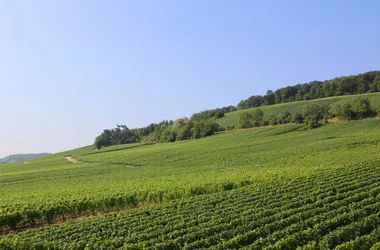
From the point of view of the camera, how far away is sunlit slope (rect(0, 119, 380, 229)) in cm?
2694

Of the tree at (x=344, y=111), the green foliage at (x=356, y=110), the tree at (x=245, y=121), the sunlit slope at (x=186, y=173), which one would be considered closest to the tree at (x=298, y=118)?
the sunlit slope at (x=186, y=173)

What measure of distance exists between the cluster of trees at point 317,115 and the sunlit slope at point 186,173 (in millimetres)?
6115

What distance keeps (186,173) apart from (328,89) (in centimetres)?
13790

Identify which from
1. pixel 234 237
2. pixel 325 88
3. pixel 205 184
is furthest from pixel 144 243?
pixel 325 88

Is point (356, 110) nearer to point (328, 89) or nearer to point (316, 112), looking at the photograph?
point (316, 112)

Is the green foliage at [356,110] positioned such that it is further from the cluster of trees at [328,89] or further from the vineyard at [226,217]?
the cluster of trees at [328,89]

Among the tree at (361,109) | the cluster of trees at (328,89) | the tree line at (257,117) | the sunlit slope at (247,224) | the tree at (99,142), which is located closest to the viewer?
the sunlit slope at (247,224)

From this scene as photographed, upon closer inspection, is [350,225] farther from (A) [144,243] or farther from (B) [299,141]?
(B) [299,141]

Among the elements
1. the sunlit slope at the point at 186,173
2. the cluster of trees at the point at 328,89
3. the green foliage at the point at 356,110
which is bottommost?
the sunlit slope at the point at 186,173

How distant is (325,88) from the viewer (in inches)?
6280

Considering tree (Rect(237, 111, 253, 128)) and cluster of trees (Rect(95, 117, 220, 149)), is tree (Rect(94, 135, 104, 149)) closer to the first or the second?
cluster of trees (Rect(95, 117, 220, 149))

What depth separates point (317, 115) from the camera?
89.3 meters

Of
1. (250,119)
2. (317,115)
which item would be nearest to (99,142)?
(250,119)

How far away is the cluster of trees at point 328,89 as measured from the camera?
14300 centimetres
